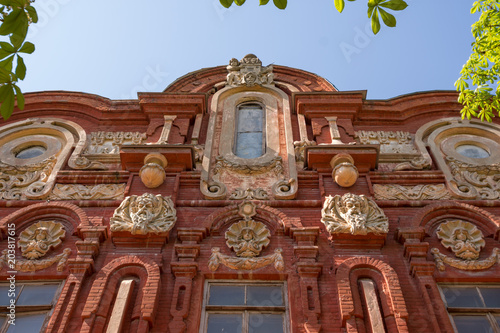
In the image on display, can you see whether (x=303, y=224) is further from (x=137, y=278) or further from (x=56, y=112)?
(x=56, y=112)

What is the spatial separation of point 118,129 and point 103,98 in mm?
1042

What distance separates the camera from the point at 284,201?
9469 mm

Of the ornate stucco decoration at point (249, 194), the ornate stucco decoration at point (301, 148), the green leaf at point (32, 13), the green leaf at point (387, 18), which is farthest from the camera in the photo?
the ornate stucco decoration at point (301, 148)

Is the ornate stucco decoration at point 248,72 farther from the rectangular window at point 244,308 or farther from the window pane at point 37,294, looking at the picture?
the window pane at point 37,294

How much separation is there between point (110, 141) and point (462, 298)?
720 cm

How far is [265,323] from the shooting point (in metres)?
7.54

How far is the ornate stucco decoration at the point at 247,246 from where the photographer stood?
825 cm

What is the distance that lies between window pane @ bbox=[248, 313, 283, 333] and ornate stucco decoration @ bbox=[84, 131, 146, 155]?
489 centimetres

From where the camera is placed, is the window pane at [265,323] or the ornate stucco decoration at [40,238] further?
the ornate stucco decoration at [40,238]

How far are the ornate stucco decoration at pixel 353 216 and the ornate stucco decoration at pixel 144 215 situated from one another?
2433 millimetres

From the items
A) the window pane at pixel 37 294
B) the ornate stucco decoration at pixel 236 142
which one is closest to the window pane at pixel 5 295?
the window pane at pixel 37 294

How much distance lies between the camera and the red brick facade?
7596mm

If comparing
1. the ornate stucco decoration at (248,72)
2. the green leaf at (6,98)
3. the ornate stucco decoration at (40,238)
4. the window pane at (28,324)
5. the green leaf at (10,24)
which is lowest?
the window pane at (28,324)

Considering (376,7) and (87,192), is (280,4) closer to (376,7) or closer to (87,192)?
(376,7)
